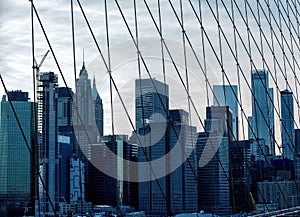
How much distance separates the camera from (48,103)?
404 inches

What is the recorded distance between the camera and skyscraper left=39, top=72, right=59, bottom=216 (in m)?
9.03

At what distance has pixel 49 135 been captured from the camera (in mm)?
12836

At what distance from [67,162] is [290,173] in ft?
14.0

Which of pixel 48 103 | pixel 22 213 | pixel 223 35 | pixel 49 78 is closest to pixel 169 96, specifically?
pixel 223 35

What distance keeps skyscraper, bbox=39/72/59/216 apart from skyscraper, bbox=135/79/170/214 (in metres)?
1.22

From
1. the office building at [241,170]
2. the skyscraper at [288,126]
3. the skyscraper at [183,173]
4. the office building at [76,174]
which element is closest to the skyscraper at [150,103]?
the skyscraper at [183,173]

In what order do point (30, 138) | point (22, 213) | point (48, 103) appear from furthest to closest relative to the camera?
point (48, 103) < point (22, 213) < point (30, 138)

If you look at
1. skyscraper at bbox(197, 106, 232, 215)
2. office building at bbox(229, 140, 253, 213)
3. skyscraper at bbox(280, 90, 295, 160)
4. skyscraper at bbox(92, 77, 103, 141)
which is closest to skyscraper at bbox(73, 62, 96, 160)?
skyscraper at bbox(92, 77, 103, 141)

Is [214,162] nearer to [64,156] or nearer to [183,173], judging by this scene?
[183,173]

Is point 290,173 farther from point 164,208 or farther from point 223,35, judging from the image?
point 164,208

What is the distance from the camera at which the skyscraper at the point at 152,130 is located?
31.6ft

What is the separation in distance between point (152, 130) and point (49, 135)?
8.22ft

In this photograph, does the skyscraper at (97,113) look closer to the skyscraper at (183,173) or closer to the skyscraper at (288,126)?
the skyscraper at (183,173)

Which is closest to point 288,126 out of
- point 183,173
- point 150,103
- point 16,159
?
point 183,173
